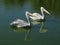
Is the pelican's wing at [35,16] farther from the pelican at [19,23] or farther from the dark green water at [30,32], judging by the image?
the pelican at [19,23]

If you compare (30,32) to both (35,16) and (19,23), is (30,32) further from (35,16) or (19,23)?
(35,16)

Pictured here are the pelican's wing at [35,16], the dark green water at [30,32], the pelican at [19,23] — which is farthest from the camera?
the pelican's wing at [35,16]

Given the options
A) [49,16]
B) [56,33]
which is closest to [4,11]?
[49,16]

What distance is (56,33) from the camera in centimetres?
1009

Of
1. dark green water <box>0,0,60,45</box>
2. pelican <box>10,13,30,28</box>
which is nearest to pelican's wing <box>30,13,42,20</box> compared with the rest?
dark green water <box>0,0,60,45</box>

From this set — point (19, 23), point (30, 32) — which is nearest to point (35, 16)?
point (19, 23)

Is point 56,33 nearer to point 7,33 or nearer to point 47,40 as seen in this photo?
point 47,40

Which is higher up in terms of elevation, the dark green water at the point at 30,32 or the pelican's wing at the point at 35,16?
the pelican's wing at the point at 35,16

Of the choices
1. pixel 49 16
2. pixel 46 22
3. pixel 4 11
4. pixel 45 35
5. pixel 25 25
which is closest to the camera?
pixel 45 35

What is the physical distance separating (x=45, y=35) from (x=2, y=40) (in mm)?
1563

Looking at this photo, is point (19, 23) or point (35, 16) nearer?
point (19, 23)

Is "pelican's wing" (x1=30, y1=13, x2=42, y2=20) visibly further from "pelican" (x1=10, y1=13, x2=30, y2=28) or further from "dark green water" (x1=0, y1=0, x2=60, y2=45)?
"pelican" (x1=10, y1=13, x2=30, y2=28)

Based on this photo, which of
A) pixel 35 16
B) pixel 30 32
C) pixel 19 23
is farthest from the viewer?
pixel 35 16

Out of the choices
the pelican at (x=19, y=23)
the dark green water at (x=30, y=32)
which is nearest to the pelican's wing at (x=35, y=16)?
the dark green water at (x=30, y=32)
